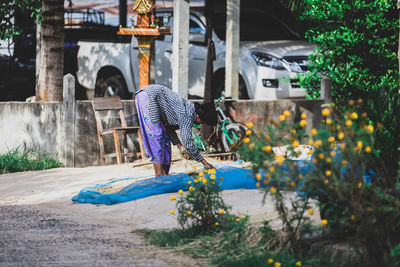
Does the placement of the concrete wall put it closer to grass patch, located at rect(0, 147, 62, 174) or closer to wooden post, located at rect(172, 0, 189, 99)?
grass patch, located at rect(0, 147, 62, 174)

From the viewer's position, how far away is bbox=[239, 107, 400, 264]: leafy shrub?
406 cm

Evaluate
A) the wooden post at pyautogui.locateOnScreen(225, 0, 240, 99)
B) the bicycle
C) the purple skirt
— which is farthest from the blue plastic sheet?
the wooden post at pyautogui.locateOnScreen(225, 0, 240, 99)

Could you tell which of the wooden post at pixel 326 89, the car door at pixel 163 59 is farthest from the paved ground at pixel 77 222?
the car door at pixel 163 59

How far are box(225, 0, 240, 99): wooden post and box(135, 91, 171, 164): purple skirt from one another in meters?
3.88

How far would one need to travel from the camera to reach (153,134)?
8.20 metres

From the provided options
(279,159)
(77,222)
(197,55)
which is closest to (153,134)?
(77,222)

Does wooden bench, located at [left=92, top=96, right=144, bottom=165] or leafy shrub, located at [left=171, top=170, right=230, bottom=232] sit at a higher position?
wooden bench, located at [left=92, top=96, right=144, bottom=165]

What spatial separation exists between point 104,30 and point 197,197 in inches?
501

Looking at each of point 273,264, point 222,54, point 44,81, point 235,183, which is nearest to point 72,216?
point 235,183

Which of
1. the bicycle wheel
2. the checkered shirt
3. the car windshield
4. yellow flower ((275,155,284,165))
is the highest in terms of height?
the car windshield

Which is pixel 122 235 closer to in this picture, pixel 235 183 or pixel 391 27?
pixel 235 183

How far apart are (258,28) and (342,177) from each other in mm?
9585

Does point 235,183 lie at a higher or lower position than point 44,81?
lower

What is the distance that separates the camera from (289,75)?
39.9ft
